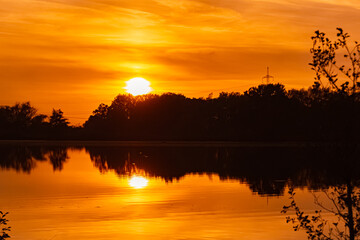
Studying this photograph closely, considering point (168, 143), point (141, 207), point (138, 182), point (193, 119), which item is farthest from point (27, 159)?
point (193, 119)

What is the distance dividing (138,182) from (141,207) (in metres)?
13.6

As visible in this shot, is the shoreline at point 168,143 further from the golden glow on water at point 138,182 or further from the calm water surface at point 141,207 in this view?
the calm water surface at point 141,207

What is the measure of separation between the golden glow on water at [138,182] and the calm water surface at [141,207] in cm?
7

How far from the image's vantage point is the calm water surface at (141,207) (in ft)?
71.1

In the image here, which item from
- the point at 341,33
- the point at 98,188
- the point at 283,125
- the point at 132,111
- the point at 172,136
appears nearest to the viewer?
the point at 341,33

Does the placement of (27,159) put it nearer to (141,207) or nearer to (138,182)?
(138,182)

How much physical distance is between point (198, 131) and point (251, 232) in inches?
4740

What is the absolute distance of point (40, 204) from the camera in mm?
30234

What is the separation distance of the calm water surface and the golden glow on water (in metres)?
0.07

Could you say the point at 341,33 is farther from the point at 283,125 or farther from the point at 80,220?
the point at 283,125

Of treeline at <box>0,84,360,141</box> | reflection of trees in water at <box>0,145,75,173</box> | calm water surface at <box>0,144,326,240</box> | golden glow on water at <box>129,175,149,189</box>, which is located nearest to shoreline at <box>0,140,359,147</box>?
treeline at <box>0,84,360,141</box>

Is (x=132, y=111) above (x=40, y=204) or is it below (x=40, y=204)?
above

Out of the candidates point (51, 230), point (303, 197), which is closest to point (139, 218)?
point (51, 230)

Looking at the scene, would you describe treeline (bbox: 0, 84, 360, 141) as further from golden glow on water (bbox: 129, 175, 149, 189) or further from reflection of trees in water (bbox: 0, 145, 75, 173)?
golden glow on water (bbox: 129, 175, 149, 189)
